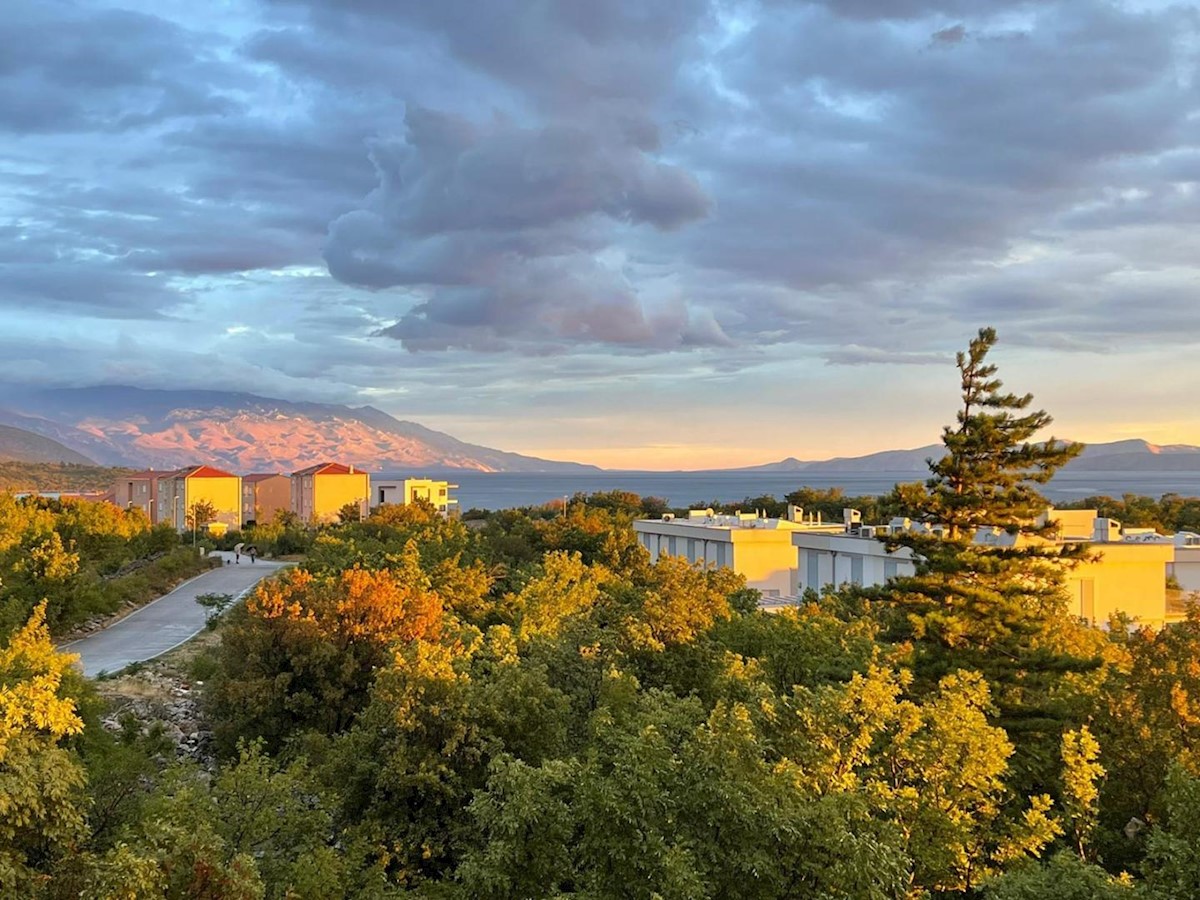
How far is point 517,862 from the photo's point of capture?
11.1 m

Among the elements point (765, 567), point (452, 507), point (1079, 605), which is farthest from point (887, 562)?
point (452, 507)

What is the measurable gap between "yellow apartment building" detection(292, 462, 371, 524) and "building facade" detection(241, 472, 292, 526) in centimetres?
180

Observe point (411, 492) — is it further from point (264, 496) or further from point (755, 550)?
point (755, 550)

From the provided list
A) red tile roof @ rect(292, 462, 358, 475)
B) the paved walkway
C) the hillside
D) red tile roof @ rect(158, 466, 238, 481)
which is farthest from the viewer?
the hillside

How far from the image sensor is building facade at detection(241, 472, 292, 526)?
111375mm

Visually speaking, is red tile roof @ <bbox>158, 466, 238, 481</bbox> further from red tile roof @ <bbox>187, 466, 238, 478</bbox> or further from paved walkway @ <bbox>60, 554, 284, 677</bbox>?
paved walkway @ <bbox>60, 554, 284, 677</bbox>

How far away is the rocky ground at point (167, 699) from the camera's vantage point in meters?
24.8

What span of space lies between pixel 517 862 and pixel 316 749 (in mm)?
10608

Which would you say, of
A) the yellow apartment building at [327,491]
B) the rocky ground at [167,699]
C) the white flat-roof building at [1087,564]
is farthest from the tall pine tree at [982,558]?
the yellow apartment building at [327,491]

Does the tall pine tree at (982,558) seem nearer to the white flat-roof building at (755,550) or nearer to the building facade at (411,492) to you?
the white flat-roof building at (755,550)

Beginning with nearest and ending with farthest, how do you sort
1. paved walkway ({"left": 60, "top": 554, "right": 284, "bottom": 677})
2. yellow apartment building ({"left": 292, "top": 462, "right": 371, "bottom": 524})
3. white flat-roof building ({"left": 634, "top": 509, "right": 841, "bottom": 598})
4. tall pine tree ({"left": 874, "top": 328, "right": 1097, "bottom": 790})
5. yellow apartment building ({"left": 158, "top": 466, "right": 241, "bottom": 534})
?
tall pine tree ({"left": 874, "top": 328, "right": 1097, "bottom": 790}), paved walkway ({"left": 60, "top": 554, "right": 284, "bottom": 677}), white flat-roof building ({"left": 634, "top": 509, "right": 841, "bottom": 598}), yellow apartment building ({"left": 158, "top": 466, "right": 241, "bottom": 534}), yellow apartment building ({"left": 292, "top": 462, "right": 371, "bottom": 524})

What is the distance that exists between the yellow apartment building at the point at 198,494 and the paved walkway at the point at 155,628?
166ft

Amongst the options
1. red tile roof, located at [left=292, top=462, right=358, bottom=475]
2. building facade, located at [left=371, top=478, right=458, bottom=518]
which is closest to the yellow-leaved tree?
building facade, located at [left=371, top=478, right=458, bottom=518]

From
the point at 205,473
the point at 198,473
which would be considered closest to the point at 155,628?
the point at 198,473
